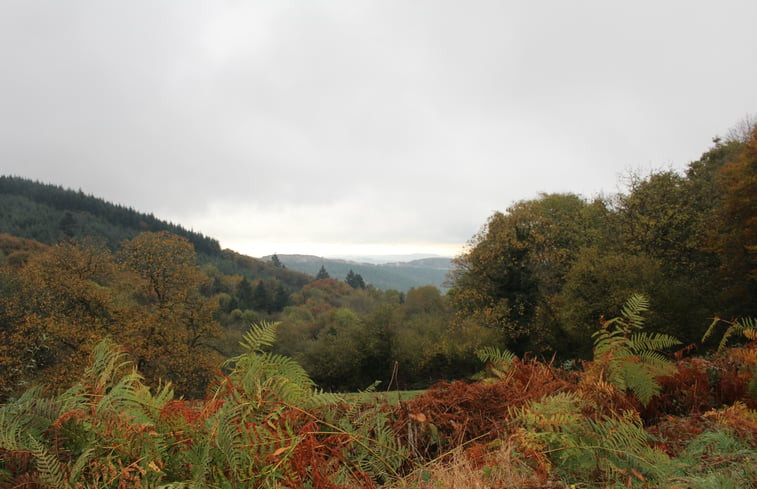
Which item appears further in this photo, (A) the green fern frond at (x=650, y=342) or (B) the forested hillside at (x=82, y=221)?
(B) the forested hillside at (x=82, y=221)

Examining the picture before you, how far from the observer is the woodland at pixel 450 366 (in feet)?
5.41

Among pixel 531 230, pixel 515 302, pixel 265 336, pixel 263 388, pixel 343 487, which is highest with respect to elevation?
pixel 531 230

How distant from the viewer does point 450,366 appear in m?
Answer: 26.2

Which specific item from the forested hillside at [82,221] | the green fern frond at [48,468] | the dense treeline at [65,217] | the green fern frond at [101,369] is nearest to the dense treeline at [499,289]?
the green fern frond at [101,369]

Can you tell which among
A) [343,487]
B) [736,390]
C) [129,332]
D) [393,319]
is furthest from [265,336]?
[393,319]

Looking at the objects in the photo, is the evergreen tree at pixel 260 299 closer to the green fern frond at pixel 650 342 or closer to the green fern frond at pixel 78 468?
the green fern frond at pixel 650 342

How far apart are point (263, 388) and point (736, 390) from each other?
12.8ft

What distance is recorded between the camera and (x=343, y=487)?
164 centimetres

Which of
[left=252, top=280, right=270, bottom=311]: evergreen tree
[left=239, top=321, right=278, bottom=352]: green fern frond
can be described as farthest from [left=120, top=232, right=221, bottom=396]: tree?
[left=252, top=280, right=270, bottom=311]: evergreen tree

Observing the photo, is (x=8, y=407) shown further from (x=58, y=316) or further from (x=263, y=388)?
(x=58, y=316)

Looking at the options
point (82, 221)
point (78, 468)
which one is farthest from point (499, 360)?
point (82, 221)

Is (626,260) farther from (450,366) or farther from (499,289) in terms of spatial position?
(450,366)

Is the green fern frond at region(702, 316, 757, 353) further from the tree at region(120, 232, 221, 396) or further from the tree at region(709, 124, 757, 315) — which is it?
the tree at region(120, 232, 221, 396)

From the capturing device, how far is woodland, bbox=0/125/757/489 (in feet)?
5.41
